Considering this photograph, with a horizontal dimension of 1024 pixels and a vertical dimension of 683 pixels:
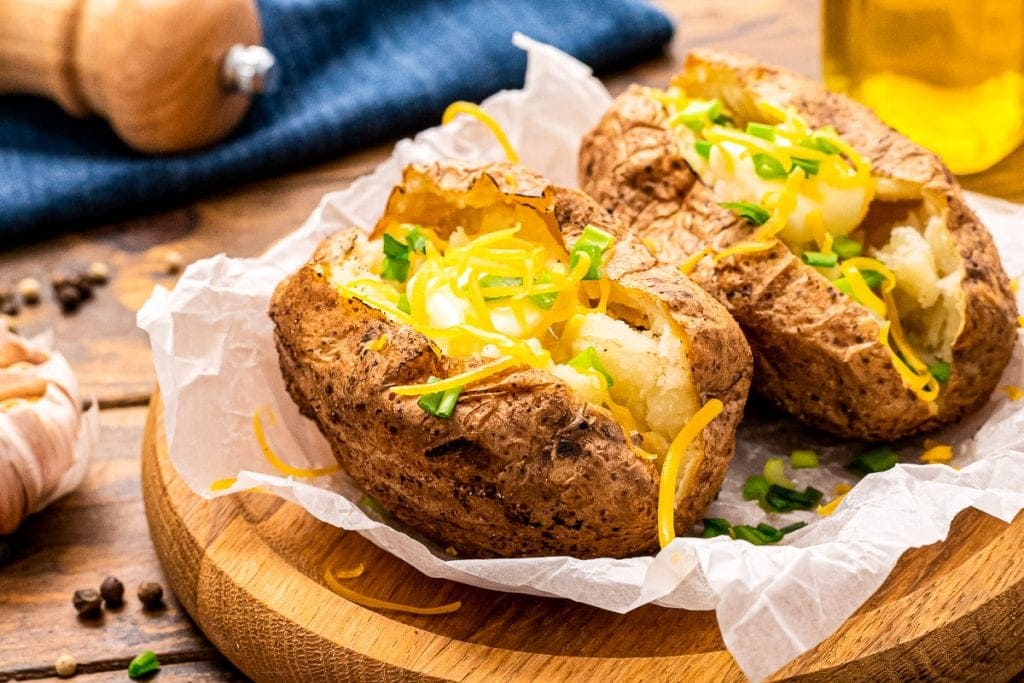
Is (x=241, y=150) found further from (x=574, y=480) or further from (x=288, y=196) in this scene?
(x=574, y=480)

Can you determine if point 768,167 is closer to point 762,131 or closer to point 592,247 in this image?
point 762,131

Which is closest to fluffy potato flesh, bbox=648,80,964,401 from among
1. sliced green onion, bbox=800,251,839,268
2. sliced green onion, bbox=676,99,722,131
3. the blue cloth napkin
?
sliced green onion, bbox=800,251,839,268

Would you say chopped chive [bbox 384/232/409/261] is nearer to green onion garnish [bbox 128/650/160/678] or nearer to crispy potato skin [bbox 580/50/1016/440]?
crispy potato skin [bbox 580/50/1016/440]

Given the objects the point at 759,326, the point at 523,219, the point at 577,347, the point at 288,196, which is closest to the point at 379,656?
the point at 577,347

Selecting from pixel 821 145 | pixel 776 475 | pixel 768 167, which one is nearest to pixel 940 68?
pixel 821 145

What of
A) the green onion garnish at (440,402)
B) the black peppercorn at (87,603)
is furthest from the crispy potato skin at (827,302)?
the black peppercorn at (87,603)

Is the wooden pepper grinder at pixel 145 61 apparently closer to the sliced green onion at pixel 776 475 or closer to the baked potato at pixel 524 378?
the baked potato at pixel 524 378
